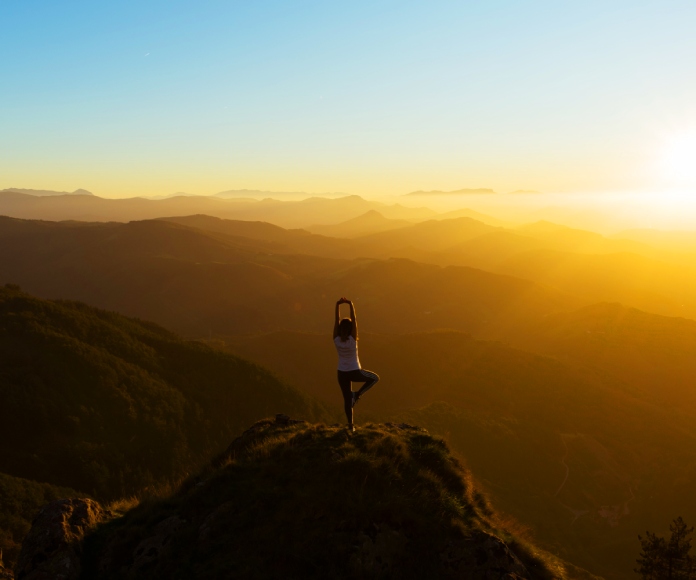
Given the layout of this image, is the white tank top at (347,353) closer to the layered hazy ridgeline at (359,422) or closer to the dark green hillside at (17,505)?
the layered hazy ridgeline at (359,422)

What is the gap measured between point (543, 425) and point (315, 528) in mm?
39986

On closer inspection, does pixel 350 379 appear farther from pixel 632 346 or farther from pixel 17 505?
pixel 632 346

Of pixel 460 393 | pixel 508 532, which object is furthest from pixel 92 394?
pixel 460 393

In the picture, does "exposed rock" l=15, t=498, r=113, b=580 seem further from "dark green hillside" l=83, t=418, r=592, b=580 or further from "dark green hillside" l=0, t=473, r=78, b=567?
"dark green hillside" l=0, t=473, r=78, b=567

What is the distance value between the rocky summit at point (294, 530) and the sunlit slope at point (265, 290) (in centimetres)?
7585

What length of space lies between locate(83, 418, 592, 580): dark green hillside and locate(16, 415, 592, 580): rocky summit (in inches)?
0.7

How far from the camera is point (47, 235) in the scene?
143375 millimetres

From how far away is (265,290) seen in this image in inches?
4043

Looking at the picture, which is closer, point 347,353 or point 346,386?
point 347,353

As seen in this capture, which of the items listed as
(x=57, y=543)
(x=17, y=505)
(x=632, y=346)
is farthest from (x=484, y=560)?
(x=632, y=346)

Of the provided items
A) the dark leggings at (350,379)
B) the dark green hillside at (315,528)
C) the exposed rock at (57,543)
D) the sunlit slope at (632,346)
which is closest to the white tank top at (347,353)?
the dark leggings at (350,379)

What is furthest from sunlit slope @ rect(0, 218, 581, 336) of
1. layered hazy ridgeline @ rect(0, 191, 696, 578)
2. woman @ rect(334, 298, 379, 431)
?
woman @ rect(334, 298, 379, 431)

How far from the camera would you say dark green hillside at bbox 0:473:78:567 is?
505 inches

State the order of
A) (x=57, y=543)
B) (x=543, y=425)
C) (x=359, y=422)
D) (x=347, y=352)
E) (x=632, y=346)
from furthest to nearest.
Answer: (x=632, y=346) < (x=543, y=425) < (x=359, y=422) < (x=347, y=352) < (x=57, y=543)
